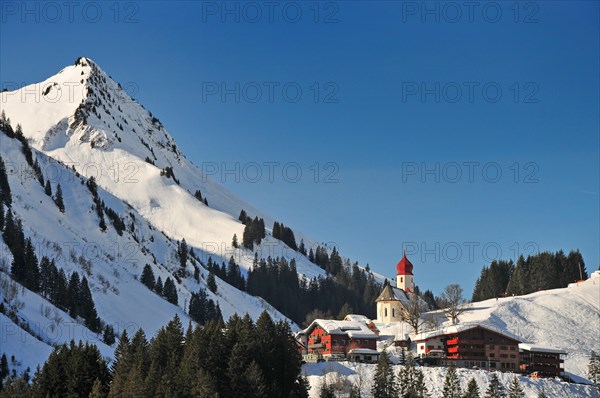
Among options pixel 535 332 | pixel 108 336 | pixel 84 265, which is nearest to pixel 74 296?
pixel 108 336

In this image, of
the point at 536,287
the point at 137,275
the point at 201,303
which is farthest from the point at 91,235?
the point at 536,287

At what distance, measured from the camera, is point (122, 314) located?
136 meters

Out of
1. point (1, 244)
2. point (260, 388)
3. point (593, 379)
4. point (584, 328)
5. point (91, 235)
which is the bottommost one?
point (260, 388)

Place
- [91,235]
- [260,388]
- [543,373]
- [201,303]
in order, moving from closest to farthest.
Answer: [260,388], [543,373], [201,303], [91,235]

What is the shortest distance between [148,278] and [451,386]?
87419 mm

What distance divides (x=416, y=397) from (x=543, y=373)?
29.3m

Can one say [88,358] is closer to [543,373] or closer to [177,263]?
[543,373]

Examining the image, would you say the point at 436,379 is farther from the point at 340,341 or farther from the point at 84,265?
the point at 84,265

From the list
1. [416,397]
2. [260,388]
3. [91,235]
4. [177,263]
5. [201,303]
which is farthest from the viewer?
[177,263]

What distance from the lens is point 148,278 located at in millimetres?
159875

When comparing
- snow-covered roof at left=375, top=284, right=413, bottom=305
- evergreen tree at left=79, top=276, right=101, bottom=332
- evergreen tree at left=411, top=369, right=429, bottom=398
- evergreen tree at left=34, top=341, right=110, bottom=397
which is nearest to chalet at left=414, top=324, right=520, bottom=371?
evergreen tree at left=411, top=369, right=429, bottom=398

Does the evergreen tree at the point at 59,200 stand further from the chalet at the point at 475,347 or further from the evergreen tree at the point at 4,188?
the chalet at the point at 475,347

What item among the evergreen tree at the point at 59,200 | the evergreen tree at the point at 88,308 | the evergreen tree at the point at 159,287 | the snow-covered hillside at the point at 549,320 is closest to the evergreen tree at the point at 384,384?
the snow-covered hillside at the point at 549,320

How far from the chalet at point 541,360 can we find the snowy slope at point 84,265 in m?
52.3
